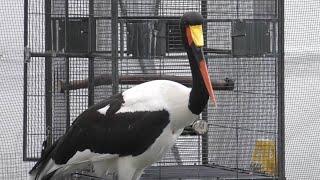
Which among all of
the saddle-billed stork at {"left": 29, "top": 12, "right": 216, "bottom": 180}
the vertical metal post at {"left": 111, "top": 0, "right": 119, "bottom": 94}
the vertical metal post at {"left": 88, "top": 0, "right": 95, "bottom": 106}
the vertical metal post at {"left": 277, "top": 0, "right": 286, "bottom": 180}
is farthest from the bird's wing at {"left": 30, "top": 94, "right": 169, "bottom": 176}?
the vertical metal post at {"left": 277, "top": 0, "right": 286, "bottom": 180}

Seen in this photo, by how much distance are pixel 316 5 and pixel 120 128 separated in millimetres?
2834

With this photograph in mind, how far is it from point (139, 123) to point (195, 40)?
20.1 inches

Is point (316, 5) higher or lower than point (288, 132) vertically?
higher

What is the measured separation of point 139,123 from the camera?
4.94 meters

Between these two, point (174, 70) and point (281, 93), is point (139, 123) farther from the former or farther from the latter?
point (281, 93)

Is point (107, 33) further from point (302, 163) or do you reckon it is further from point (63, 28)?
point (302, 163)

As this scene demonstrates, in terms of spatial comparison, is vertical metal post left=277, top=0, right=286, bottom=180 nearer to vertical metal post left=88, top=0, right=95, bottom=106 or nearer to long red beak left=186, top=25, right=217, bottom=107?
long red beak left=186, top=25, right=217, bottom=107

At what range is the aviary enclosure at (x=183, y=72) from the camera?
18.1 ft

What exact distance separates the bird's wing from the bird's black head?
28 centimetres

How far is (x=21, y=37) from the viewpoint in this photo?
6.95m

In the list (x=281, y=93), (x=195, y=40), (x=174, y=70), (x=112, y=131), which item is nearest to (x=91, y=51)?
(x=174, y=70)

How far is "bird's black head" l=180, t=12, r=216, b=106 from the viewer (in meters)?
4.82

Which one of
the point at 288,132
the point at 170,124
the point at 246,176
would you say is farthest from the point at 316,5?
the point at 170,124

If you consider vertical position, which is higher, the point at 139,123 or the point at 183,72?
the point at 183,72
